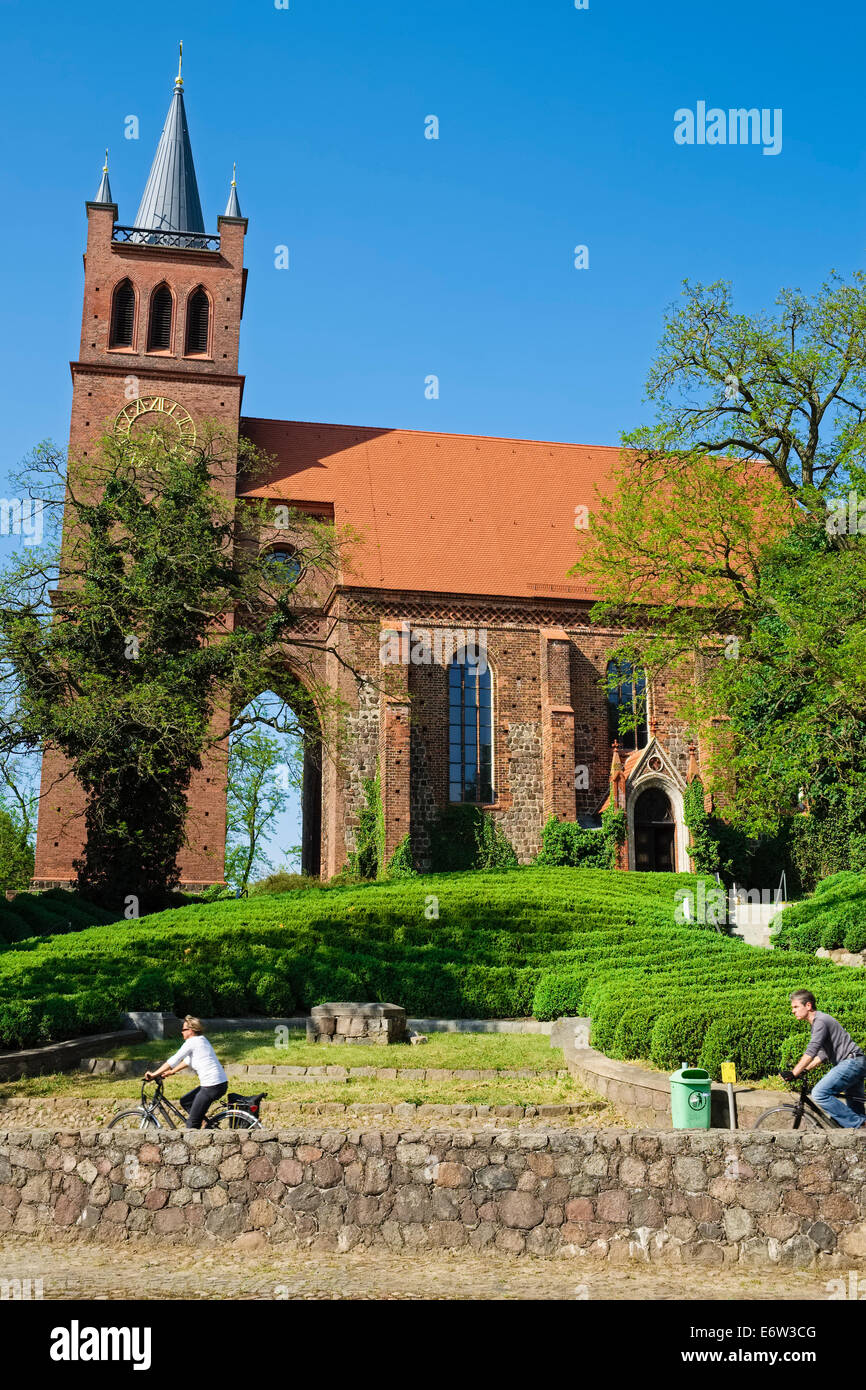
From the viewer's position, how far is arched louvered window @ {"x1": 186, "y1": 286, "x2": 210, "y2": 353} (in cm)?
3619

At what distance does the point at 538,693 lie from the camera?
33844mm

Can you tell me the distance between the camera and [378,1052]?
14.5 m

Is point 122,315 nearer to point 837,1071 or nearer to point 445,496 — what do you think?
point 445,496

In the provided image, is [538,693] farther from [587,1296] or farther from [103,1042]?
[587,1296]

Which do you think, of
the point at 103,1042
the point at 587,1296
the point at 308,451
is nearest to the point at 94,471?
the point at 308,451

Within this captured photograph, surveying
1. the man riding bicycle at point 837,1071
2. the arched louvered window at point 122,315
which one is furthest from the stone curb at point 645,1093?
the arched louvered window at point 122,315

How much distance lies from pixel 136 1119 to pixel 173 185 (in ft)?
113

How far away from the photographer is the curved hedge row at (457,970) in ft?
40.8

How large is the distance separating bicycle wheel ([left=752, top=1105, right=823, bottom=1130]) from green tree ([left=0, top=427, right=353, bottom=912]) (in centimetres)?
1196

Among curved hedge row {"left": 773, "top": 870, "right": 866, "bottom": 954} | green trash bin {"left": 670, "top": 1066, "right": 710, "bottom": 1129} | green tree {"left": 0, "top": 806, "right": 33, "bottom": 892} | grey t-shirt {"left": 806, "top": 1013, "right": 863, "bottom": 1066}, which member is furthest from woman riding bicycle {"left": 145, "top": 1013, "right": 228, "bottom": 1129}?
green tree {"left": 0, "top": 806, "right": 33, "bottom": 892}

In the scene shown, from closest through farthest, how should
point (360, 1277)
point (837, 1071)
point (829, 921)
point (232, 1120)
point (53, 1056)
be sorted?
point (360, 1277)
point (837, 1071)
point (232, 1120)
point (53, 1056)
point (829, 921)

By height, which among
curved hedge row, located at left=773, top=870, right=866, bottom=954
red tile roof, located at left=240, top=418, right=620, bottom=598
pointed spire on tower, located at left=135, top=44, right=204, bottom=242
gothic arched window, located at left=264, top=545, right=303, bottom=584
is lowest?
curved hedge row, located at left=773, top=870, right=866, bottom=954

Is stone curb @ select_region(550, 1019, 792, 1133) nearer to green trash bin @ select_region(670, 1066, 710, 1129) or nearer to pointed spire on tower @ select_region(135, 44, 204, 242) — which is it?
green trash bin @ select_region(670, 1066, 710, 1129)

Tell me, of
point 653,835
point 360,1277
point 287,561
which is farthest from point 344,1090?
point 653,835
